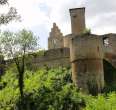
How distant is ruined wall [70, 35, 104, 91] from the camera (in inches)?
1358

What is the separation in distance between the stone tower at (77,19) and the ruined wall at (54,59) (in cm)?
374

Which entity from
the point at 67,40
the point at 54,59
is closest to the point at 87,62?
the point at 54,59

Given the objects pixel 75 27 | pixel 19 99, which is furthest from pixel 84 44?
pixel 75 27

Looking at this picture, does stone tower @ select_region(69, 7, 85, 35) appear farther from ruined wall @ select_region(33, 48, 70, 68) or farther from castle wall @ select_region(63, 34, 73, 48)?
ruined wall @ select_region(33, 48, 70, 68)

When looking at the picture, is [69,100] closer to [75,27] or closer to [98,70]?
[98,70]

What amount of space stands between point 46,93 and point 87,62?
130 inches

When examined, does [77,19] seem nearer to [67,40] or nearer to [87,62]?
[67,40]

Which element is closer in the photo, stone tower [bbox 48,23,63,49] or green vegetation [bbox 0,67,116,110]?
green vegetation [bbox 0,67,116,110]

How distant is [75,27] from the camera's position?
→ 144 ft

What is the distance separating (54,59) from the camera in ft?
132

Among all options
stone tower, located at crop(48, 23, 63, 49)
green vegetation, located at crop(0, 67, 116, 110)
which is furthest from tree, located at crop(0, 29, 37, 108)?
stone tower, located at crop(48, 23, 63, 49)

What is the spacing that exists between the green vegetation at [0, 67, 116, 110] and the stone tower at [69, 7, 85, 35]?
18.6 feet

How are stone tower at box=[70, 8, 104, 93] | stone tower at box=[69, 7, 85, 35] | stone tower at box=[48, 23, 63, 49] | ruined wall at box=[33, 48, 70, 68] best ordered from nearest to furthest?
stone tower at box=[70, 8, 104, 93], ruined wall at box=[33, 48, 70, 68], stone tower at box=[69, 7, 85, 35], stone tower at box=[48, 23, 63, 49]

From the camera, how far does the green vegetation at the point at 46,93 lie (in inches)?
1292
